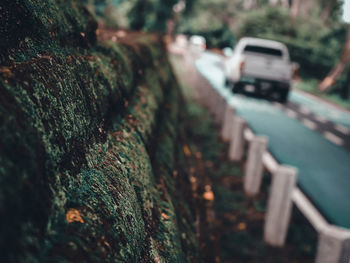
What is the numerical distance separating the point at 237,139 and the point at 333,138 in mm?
4808

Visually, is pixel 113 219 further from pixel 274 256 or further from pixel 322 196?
pixel 322 196

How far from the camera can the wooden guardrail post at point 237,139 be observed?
22.8ft

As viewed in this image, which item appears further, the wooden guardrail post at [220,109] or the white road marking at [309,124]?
the white road marking at [309,124]

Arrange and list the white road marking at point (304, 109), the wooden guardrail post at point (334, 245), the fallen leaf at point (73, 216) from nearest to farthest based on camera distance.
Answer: the fallen leaf at point (73, 216), the wooden guardrail post at point (334, 245), the white road marking at point (304, 109)

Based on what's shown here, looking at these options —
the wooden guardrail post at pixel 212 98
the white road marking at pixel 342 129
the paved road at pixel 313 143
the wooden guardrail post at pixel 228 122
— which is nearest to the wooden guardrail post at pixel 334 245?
the paved road at pixel 313 143

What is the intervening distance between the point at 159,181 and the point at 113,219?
3.11 ft

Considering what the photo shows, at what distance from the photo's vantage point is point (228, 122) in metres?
8.52

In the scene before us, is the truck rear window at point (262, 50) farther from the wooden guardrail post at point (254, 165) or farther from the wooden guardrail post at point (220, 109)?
the wooden guardrail post at point (254, 165)

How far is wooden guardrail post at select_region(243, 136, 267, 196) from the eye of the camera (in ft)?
18.3

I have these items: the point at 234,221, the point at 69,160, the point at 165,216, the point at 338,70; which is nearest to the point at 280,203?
the point at 234,221

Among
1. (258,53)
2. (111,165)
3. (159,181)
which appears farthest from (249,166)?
(258,53)

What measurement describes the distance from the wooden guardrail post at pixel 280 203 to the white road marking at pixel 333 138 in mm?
6188

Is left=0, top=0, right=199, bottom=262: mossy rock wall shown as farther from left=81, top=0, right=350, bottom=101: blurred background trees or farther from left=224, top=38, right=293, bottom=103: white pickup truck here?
left=81, top=0, right=350, bottom=101: blurred background trees

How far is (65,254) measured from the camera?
0.88 meters
